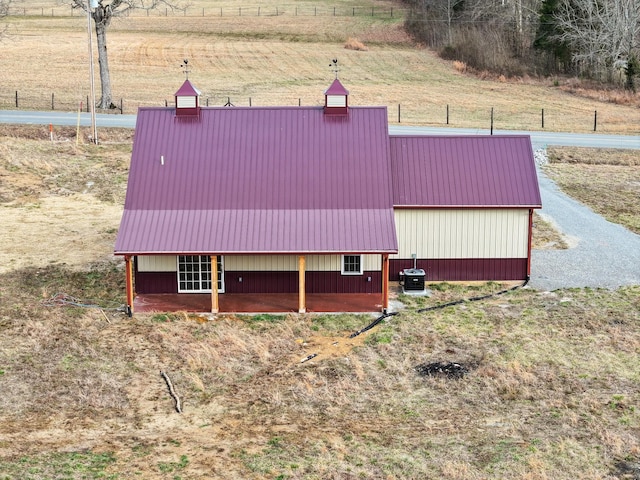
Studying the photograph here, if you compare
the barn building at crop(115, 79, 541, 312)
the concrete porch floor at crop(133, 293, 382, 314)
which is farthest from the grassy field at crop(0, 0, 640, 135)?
the concrete porch floor at crop(133, 293, 382, 314)

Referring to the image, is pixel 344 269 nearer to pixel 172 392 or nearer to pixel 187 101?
pixel 187 101

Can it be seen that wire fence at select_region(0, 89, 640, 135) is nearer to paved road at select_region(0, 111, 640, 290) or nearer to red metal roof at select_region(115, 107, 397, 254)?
paved road at select_region(0, 111, 640, 290)

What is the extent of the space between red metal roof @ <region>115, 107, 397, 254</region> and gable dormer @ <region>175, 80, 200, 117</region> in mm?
285

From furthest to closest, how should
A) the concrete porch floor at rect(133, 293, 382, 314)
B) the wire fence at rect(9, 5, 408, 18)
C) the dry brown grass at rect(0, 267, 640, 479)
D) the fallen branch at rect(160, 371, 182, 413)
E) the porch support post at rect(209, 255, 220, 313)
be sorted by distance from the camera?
the wire fence at rect(9, 5, 408, 18), the concrete porch floor at rect(133, 293, 382, 314), the porch support post at rect(209, 255, 220, 313), the fallen branch at rect(160, 371, 182, 413), the dry brown grass at rect(0, 267, 640, 479)

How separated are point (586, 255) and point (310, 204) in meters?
11.1

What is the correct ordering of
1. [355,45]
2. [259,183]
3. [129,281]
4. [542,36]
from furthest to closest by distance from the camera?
[355,45]
[542,36]
[259,183]
[129,281]

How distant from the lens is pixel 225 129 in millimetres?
30625

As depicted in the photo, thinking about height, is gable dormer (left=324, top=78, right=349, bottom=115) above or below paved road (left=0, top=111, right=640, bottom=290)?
above

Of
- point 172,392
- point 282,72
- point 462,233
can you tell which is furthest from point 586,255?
point 282,72

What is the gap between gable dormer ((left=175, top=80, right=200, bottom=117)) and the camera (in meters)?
30.5

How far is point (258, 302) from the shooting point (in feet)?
93.6

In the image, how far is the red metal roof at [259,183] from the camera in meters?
27.5

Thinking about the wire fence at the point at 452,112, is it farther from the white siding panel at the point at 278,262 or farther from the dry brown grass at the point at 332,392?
the dry brown grass at the point at 332,392

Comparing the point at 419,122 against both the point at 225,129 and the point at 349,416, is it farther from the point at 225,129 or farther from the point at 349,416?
the point at 349,416
